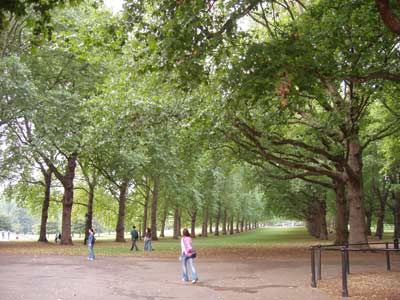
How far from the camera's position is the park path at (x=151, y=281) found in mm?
9828

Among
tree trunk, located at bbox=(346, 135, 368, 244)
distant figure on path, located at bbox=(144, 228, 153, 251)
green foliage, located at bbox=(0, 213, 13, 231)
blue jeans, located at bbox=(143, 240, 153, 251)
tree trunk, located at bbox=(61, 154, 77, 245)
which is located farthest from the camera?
green foliage, located at bbox=(0, 213, 13, 231)

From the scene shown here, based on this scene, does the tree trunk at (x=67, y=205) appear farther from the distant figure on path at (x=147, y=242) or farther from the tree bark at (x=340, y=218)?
the tree bark at (x=340, y=218)

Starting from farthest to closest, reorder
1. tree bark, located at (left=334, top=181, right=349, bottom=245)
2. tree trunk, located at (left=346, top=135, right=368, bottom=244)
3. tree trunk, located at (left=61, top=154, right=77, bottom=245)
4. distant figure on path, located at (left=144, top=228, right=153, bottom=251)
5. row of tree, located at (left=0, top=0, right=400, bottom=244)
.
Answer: tree trunk, located at (left=61, top=154, right=77, bottom=245)
tree bark, located at (left=334, top=181, right=349, bottom=245)
distant figure on path, located at (left=144, top=228, right=153, bottom=251)
tree trunk, located at (left=346, top=135, right=368, bottom=244)
row of tree, located at (left=0, top=0, right=400, bottom=244)

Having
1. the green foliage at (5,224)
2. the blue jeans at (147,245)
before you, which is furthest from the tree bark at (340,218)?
the green foliage at (5,224)

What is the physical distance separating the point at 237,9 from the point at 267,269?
9477 millimetres

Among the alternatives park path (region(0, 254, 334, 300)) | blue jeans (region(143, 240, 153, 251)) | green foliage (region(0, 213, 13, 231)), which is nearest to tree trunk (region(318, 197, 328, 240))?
blue jeans (region(143, 240, 153, 251))

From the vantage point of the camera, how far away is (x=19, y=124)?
27.1m

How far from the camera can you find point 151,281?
12.2 metres

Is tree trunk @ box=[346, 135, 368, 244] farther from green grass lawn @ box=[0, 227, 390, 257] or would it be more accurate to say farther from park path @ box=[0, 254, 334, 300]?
green grass lawn @ box=[0, 227, 390, 257]

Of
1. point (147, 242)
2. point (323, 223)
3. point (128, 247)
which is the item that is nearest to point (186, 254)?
point (147, 242)

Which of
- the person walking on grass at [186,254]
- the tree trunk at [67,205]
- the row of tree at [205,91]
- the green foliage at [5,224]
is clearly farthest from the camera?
the green foliage at [5,224]

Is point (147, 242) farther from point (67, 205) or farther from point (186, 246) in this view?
point (186, 246)

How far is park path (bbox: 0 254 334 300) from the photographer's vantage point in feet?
32.2

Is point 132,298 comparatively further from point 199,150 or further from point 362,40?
point 199,150
